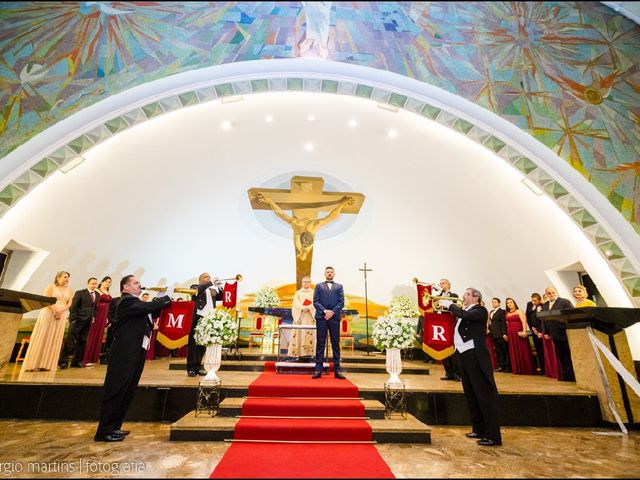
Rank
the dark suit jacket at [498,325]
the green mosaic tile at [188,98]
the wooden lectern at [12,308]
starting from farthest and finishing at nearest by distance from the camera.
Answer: the dark suit jacket at [498,325] → the green mosaic tile at [188,98] → the wooden lectern at [12,308]

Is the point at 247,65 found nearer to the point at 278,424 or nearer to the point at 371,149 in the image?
the point at 371,149

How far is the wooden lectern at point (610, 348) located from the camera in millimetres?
4320

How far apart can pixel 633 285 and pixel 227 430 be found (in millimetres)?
7434

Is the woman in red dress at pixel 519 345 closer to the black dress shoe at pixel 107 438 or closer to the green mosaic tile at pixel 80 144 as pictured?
the black dress shoe at pixel 107 438

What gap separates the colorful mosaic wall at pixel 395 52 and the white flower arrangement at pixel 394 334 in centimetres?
487

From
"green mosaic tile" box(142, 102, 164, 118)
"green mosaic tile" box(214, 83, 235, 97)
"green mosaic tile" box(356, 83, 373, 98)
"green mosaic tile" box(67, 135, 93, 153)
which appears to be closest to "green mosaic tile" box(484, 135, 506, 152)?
"green mosaic tile" box(356, 83, 373, 98)

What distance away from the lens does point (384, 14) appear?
6.18 meters

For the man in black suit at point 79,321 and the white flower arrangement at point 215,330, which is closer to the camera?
the white flower arrangement at point 215,330

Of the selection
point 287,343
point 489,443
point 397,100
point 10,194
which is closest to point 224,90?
point 397,100

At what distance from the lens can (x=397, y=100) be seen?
724 cm

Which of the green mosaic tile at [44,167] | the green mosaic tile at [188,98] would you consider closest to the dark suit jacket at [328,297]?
the green mosaic tile at [188,98]

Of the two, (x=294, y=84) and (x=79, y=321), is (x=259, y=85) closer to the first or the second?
(x=294, y=84)

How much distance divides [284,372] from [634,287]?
664 centimetres

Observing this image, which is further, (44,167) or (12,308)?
(44,167)
